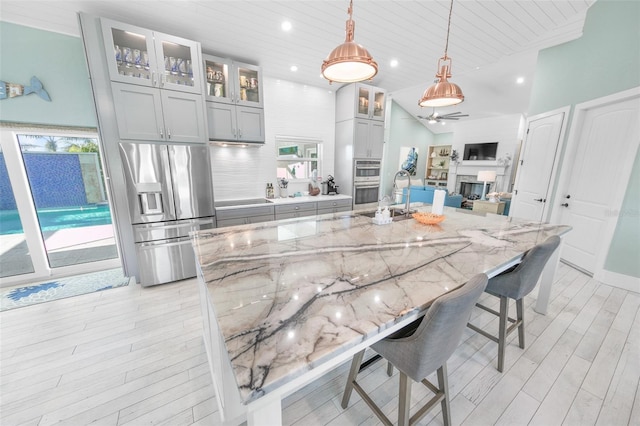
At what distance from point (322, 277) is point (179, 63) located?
10.1ft

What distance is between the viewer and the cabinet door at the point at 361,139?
4.22 meters

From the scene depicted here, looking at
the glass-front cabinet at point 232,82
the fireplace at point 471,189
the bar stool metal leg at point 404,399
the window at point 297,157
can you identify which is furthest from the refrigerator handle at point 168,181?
the fireplace at point 471,189

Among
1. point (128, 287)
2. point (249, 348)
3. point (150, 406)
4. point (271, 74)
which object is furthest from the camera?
point (271, 74)

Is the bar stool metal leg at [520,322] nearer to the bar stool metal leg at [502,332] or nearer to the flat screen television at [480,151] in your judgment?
the bar stool metal leg at [502,332]

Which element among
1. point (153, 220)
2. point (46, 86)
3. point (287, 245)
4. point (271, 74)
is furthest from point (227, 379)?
point (271, 74)

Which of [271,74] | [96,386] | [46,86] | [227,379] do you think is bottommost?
[96,386]

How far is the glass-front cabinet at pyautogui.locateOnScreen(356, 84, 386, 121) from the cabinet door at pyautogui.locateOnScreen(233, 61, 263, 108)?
68.9 inches

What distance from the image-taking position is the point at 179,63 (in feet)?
8.84

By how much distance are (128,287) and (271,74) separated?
3.61m

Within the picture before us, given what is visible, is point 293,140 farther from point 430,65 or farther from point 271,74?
point 430,65

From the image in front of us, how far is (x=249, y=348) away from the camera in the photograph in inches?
26.4

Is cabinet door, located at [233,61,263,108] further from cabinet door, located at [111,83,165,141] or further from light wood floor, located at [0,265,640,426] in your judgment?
light wood floor, located at [0,265,640,426]

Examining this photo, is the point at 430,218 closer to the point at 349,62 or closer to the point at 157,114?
the point at 349,62

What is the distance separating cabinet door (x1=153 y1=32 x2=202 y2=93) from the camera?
254 cm
